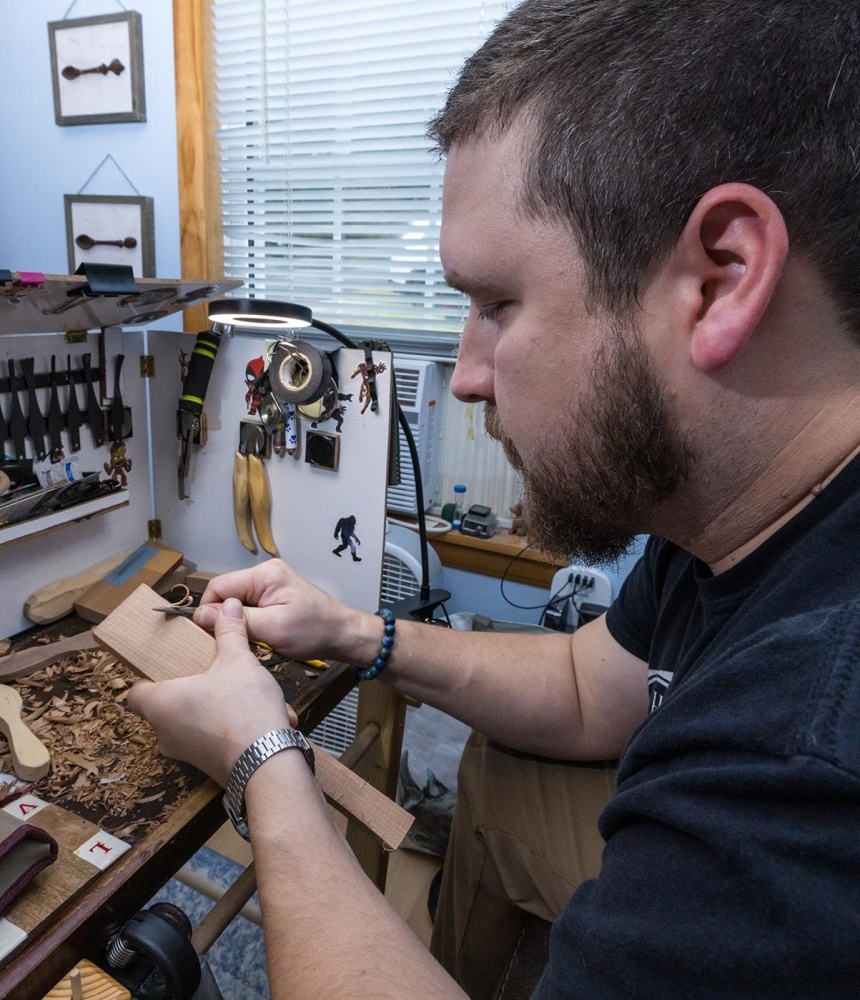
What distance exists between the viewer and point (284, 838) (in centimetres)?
62

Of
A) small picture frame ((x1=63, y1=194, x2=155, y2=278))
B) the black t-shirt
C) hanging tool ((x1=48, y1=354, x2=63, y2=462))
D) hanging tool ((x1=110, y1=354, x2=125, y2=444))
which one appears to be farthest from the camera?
small picture frame ((x1=63, y1=194, x2=155, y2=278))

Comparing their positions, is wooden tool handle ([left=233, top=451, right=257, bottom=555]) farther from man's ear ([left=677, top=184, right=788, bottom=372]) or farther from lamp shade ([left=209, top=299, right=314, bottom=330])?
man's ear ([left=677, top=184, right=788, bottom=372])

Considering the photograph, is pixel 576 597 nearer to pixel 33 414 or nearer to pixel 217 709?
pixel 217 709

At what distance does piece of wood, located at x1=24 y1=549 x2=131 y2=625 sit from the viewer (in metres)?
1.11

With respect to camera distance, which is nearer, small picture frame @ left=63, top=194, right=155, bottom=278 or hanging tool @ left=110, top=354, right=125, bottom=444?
hanging tool @ left=110, top=354, right=125, bottom=444

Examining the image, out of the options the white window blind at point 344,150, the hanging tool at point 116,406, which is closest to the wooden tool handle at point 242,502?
the hanging tool at point 116,406

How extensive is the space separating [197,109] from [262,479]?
4.12 ft

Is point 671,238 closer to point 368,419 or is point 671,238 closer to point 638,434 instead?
point 638,434

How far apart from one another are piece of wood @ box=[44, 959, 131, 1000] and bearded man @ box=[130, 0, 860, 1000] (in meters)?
0.24

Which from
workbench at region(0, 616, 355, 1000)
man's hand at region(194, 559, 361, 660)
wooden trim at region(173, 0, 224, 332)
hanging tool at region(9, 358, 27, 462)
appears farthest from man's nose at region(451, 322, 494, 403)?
wooden trim at region(173, 0, 224, 332)

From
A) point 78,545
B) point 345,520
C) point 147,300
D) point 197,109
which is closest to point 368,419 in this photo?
point 345,520

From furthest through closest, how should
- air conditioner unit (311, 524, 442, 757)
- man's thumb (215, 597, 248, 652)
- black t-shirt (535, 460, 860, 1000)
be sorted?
air conditioner unit (311, 524, 442, 757) < man's thumb (215, 597, 248, 652) < black t-shirt (535, 460, 860, 1000)

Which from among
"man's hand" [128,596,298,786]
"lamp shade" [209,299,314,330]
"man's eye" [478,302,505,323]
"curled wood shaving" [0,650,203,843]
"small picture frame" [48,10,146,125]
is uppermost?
"small picture frame" [48,10,146,125]

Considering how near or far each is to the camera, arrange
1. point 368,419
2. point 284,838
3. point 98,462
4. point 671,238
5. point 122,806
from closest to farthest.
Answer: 1. point 671,238
2. point 284,838
3. point 122,806
4. point 368,419
5. point 98,462
